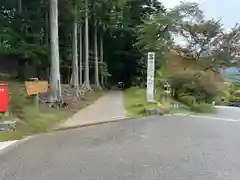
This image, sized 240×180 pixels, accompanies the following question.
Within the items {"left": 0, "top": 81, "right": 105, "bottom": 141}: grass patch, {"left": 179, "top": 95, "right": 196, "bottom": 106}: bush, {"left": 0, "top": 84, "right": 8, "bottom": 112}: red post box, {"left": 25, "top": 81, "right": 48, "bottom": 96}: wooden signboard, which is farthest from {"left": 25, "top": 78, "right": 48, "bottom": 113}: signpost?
{"left": 179, "top": 95, "right": 196, "bottom": 106}: bush

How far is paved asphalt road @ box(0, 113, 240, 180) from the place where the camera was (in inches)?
292

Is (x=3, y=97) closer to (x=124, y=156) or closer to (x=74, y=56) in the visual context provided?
(x=124, y=156)

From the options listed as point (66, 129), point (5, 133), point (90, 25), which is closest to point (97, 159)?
point (5, 133)

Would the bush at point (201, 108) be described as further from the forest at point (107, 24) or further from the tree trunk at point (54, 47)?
the tree trunk at point (54, 47)

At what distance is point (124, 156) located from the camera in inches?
366

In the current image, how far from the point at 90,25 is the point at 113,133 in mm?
31516

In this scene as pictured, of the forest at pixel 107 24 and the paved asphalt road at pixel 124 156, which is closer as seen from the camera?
the paved asphalt road at pixel 124 156

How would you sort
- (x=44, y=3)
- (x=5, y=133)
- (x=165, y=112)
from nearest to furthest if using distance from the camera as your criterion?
(x=5, y=133), (x=165, y=112), (x=44, y=3)

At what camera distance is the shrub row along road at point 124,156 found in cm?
745

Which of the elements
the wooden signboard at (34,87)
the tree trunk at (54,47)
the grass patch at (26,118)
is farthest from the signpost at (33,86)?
the tree trunk at (54,47)

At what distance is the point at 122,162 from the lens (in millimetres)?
8555

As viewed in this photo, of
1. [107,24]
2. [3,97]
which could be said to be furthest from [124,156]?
[107,24]

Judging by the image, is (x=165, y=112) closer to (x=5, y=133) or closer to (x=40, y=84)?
(x=40, y=84)

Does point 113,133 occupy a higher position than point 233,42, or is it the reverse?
point 233,42
